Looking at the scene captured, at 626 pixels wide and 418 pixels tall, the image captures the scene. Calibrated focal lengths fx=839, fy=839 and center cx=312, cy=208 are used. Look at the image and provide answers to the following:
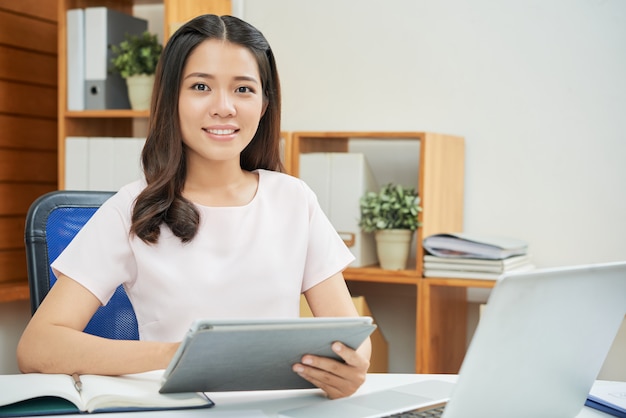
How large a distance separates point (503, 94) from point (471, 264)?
64 centimetres

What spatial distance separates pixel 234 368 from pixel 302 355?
9cm

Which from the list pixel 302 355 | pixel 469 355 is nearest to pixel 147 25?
pixel 302 355

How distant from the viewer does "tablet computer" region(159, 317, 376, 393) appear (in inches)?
38.8

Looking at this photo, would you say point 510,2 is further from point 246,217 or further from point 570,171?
point 246,217

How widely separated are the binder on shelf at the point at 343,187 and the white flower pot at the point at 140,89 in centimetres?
63

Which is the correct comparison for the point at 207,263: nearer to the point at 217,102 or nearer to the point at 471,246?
the point at 217,102

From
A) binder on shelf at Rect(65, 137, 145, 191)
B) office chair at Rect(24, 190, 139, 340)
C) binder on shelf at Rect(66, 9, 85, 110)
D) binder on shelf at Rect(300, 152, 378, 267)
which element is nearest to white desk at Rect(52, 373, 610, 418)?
office chair at Rect(24, 190, 139, 340)

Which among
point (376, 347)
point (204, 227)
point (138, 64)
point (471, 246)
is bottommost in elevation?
point (376, 347)

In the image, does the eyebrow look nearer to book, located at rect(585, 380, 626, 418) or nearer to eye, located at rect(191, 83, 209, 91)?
eye, located at rect(191, 83, 209, 91)

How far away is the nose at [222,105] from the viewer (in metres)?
1.52

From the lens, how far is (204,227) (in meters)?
1.54

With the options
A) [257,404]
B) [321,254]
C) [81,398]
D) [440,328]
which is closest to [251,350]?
[257,404]

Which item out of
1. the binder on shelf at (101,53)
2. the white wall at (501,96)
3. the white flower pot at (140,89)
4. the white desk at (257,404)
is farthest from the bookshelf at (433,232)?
the white desk at (257,404)

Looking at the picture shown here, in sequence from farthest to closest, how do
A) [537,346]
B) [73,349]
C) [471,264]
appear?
[471,264], [73,349], [537,346]
